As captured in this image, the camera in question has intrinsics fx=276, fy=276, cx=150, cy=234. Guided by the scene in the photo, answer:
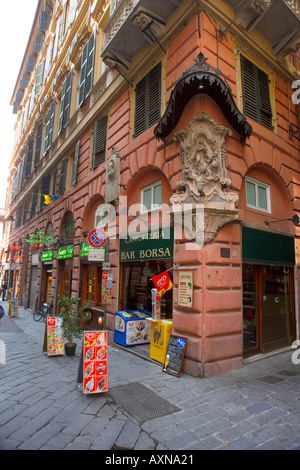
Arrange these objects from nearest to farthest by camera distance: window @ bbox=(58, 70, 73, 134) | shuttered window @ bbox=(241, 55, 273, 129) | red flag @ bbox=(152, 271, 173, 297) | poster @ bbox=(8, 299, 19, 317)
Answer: red flag @ bbox=(152, 271, 173, 297) → shuttered window @ bbox=(241, 55, 273, 129) → window @ bbox=(58, 70, 73, 134) → poster @ bbox=(8, 299, 19, 317)

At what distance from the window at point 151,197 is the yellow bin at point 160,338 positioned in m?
3.43

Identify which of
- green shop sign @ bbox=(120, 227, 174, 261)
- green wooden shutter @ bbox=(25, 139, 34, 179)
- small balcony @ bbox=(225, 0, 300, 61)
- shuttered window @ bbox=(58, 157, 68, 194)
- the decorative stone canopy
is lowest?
green shop sign @ bbox=(120, 227, 174, 261)

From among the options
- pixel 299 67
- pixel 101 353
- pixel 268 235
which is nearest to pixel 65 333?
pixel 101 353

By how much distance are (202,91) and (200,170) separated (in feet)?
6.54

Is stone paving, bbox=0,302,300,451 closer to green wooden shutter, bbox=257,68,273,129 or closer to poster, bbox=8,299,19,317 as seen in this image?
green wooden shutter, bbox=257,68,273,129

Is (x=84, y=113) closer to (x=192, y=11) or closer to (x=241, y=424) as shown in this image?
(x=192, y=11)

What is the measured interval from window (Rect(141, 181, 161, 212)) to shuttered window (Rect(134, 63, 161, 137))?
2.00m

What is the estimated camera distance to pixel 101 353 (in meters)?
5.09

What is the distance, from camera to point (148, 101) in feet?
30.0

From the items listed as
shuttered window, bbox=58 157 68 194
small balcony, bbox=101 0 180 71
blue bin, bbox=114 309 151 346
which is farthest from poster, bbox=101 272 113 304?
shuttered window, bbox=58 157 68 194

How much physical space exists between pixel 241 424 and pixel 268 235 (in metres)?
5.37

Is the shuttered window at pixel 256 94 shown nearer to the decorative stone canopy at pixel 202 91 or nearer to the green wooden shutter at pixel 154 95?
the decorative stone canopy at pixel 202 91

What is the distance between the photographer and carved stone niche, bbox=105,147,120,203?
9.94 metres
